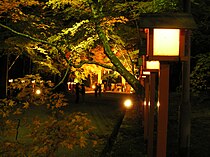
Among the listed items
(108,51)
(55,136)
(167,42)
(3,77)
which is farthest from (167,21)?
(3,77)

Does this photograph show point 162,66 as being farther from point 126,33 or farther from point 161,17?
point 126,33

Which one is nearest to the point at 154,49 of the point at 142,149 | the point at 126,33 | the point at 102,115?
the point at 142,149

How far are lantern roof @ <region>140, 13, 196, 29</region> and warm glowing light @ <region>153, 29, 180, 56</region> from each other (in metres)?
0.12

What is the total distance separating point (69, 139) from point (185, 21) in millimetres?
3191

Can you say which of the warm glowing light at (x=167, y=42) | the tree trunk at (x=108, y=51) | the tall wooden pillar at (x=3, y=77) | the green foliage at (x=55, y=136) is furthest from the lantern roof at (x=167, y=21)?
the tall wooden pillar at (x=3, y=77)

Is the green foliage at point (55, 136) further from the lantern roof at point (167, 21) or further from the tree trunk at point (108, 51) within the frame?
the tree trunk at point (108, 51)

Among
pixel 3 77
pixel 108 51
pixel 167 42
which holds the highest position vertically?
pixel 108 51

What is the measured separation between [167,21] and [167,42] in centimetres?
36

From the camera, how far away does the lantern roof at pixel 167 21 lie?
Answer: 5.85 metres

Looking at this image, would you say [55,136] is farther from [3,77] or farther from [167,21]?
[3,77]

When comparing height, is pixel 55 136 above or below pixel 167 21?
below

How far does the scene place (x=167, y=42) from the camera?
234 inches

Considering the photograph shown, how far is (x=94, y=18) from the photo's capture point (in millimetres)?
11391

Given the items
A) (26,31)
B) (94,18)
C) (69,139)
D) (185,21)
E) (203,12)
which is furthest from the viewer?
(26,31)
